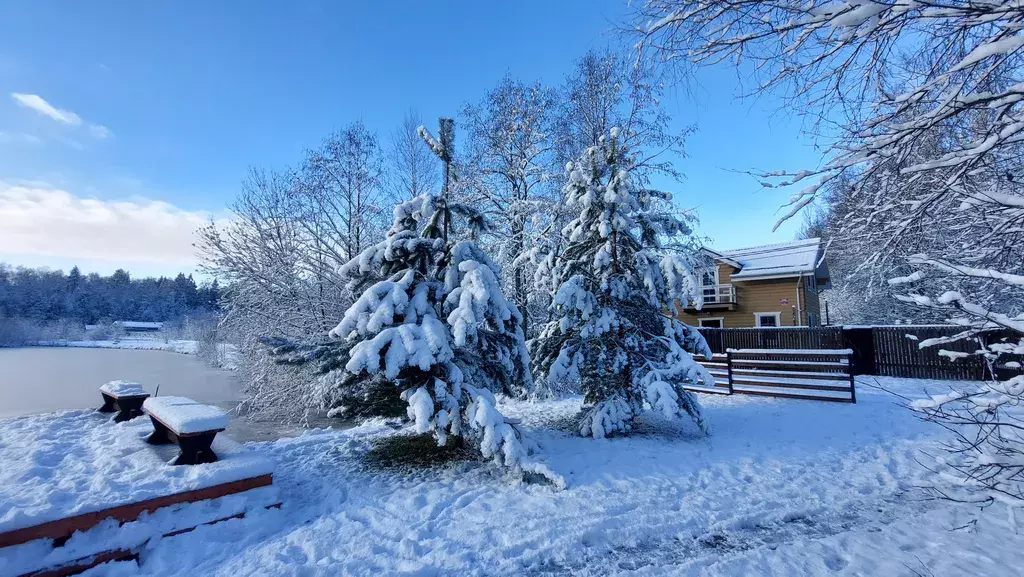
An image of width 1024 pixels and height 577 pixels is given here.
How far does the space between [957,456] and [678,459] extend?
3735 mm

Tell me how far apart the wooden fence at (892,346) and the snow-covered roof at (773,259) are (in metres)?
4.68

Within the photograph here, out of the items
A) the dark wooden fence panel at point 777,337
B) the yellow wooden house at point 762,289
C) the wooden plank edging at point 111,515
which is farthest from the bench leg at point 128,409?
the yellow wooden house at point 762,289

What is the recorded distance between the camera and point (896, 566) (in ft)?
9.52

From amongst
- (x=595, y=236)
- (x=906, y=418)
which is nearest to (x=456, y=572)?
(x=595, y=236)

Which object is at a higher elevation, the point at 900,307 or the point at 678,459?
the point at 900,307

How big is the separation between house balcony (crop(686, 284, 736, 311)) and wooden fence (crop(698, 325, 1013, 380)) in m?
4.80

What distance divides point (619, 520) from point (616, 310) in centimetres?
362

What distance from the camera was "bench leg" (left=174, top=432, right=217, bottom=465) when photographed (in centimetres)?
402

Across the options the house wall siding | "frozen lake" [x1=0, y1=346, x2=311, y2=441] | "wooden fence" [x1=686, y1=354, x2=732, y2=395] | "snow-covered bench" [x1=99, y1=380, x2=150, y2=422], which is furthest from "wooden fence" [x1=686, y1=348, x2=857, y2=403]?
"frozen lake" [x1=0, y1=346, x2=311, y2=441]

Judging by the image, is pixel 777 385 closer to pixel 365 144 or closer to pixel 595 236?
pixel 595 236

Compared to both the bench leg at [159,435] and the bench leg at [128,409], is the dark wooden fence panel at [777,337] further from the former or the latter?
the bench leg at [128,409]

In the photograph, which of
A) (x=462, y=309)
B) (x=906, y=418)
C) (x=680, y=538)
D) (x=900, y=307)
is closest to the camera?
(x=680, y=538)

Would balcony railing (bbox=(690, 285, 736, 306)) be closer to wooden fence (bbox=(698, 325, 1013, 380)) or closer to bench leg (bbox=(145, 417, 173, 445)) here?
wooden fence (bbox=(698, 325, 1013, 380))

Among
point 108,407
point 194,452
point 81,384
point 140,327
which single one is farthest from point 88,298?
point 194,452
